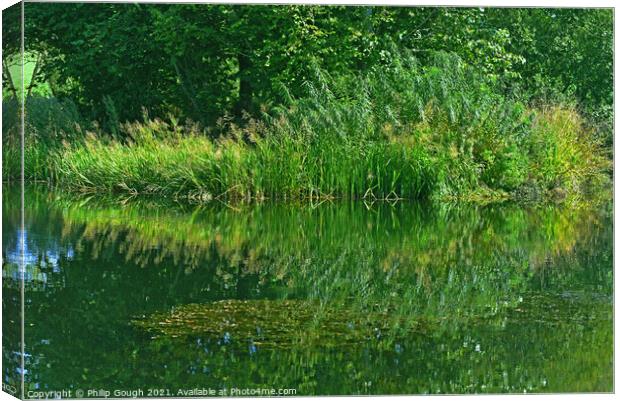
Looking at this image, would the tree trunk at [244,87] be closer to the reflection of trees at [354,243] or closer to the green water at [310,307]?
the reflection of trees at [354,243]

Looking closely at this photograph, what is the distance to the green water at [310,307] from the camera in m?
4.79

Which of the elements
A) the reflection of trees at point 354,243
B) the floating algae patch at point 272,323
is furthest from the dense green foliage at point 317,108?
the floating algae patch at point 272,323

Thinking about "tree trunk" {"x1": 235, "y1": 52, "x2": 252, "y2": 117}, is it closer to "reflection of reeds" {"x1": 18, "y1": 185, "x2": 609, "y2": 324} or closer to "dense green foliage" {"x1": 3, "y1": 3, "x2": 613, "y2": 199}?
"dense green foliage" {"x1": 3, "y1": 3, "x2": 613, "y2": 199}

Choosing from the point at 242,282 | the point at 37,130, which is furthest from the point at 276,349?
the point at 37,130

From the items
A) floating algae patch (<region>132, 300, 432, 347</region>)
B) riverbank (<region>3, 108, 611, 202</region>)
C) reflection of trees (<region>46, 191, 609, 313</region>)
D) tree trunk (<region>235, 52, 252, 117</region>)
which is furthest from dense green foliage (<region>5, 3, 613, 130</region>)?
floating algae patch (<region>132, 300, 432, 347</region>)

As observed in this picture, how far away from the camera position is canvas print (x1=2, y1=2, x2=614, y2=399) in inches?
198

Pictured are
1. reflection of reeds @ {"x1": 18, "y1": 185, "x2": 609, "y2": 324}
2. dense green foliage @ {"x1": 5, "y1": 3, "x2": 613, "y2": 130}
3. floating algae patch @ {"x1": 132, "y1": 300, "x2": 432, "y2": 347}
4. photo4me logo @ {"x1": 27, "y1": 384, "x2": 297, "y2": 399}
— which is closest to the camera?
photo4me logo @ {"x1": 27, "y1": 384, "x2": 297, "y2": 399}

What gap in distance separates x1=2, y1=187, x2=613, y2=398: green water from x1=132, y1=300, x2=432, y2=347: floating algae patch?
11mm

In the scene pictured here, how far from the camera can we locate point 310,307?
6.21 metres

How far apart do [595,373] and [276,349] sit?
140 centimetres

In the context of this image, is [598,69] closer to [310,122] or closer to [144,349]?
[310,122]

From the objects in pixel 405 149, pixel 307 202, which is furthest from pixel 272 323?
pixel 405 149

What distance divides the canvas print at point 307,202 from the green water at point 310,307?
21mm

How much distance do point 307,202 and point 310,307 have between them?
794 cm
